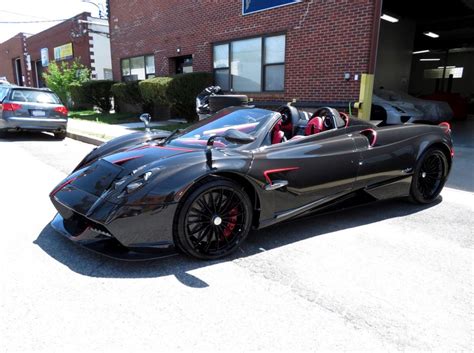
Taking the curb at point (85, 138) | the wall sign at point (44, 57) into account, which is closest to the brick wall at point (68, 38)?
the wall sign at point (44, 57)

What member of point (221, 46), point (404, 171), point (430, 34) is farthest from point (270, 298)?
point (430, 34)

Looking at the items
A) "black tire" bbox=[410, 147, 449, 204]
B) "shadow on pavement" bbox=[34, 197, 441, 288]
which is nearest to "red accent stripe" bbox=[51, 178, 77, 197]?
"shadow on pavement" bbox=[34, 197, 441, 288]

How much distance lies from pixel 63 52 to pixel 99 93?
11.7 metres

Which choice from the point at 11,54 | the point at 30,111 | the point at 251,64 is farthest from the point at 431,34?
the point at 11,54

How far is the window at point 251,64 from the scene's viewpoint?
11.0 metres

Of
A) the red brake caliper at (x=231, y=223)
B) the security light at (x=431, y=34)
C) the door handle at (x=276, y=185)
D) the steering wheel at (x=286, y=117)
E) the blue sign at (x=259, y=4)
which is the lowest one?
the red brake caliper at (x=231, y=223)

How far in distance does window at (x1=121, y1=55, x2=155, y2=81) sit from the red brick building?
7.37 meters

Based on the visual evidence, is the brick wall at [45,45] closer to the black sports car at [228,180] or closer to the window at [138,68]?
the window at [138,68]

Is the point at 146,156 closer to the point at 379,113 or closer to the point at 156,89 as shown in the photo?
the point at 379,113

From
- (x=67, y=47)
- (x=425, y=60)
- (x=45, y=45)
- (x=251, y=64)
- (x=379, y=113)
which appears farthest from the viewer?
(x=45, y=45)

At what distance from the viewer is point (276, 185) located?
3414 mm

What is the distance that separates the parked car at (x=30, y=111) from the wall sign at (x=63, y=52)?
16.9 meters

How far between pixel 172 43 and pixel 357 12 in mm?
7794

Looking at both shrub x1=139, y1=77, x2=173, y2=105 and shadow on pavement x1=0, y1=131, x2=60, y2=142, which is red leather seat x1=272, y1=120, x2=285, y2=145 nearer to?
shadow on pavement x1=0, y1=131, x2=60, y2=142
